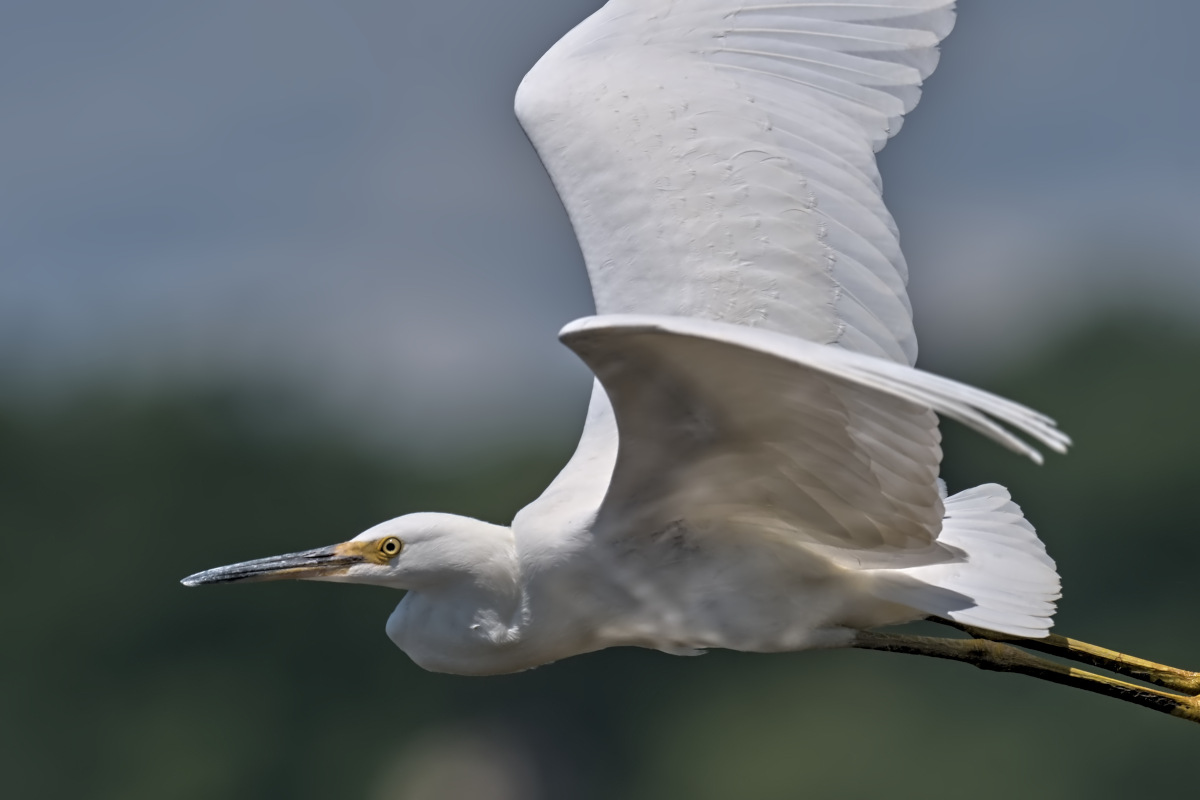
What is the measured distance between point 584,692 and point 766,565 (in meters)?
27.7

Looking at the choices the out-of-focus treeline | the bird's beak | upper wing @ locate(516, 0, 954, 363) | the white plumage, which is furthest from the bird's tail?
the out-of-focus treeline

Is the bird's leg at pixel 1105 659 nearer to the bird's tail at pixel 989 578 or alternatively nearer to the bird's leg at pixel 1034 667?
the bird's leg at pixel 1034 667

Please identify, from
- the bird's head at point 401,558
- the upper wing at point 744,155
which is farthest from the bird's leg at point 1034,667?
the bird's head at point 401,558

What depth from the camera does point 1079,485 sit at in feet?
107

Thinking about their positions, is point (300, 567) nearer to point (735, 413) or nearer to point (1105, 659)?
point (735, 413)

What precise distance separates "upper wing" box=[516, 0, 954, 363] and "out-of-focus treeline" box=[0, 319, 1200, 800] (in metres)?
17.6

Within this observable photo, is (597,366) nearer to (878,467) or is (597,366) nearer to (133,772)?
(878,467)

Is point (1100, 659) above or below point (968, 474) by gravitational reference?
above

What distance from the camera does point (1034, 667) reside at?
5555mm

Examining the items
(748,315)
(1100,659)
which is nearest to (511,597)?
(748,315)

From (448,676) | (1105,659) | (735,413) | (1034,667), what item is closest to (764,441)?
(735,413)

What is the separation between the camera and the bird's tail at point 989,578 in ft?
16.5

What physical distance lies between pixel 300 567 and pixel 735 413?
1.35 metres

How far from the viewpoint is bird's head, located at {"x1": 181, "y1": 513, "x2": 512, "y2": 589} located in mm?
5039
